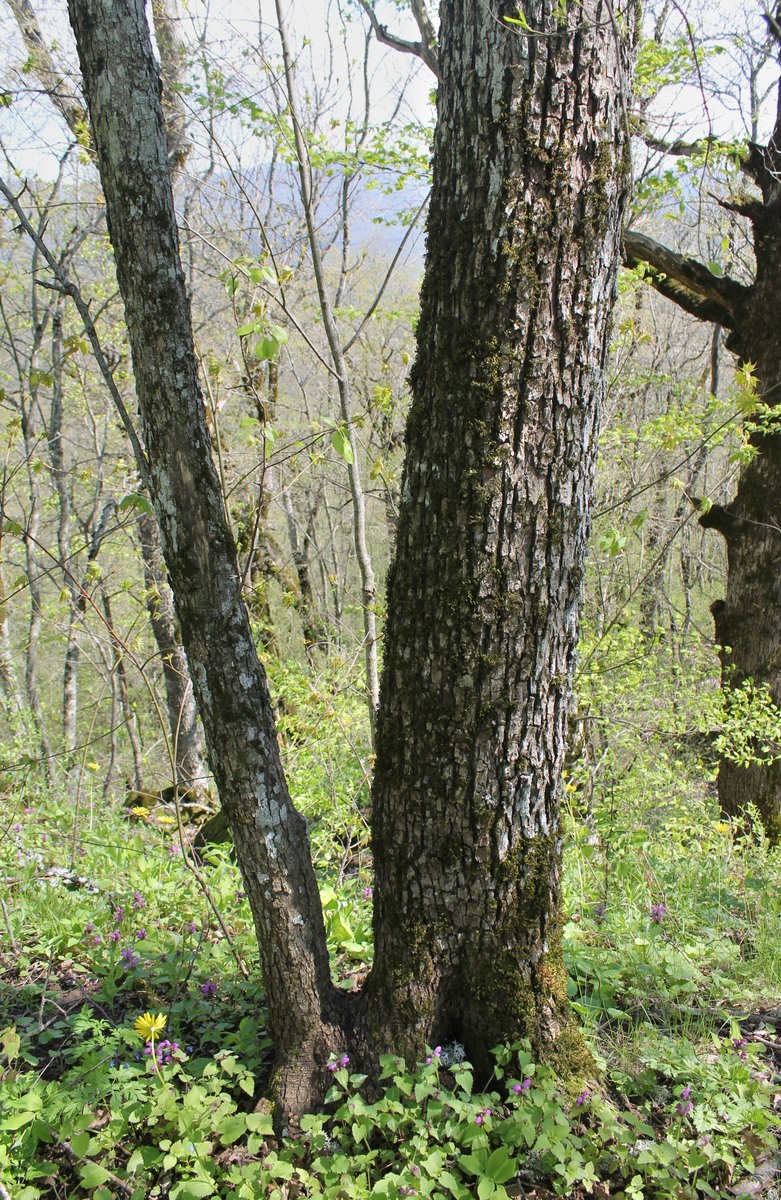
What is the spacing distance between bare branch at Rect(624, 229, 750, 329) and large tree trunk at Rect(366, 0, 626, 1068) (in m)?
4.15

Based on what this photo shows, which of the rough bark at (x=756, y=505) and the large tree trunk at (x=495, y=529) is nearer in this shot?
the large tree trunk at (x=495, y=529)

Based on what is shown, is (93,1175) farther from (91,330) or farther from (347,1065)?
(91,330)

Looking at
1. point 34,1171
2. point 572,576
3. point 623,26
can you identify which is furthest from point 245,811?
point 623,26

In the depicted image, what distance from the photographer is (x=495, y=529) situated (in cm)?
173

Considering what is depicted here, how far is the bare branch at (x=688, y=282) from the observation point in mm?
5402

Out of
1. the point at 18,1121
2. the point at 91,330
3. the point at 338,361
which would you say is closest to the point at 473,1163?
the point at 18,1121

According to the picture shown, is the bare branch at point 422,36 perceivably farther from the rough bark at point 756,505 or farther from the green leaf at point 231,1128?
the green leaf at point 231,1128

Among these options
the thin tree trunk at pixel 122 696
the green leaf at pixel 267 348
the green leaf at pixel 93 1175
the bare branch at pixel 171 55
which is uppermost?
the bare branch at pixel 171 55

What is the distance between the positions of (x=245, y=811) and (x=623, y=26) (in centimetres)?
213

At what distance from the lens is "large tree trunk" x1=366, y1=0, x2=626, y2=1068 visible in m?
1.62

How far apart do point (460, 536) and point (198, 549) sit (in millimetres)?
715

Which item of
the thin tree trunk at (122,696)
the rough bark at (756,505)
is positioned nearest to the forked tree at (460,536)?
the thin tree trunk at (122,696)

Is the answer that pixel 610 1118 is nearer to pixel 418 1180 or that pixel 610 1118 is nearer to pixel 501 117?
pixel 418 1180

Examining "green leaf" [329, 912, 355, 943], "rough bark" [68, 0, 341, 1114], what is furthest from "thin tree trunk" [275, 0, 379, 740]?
"rough bark" [68, 0, 341, 1114]
